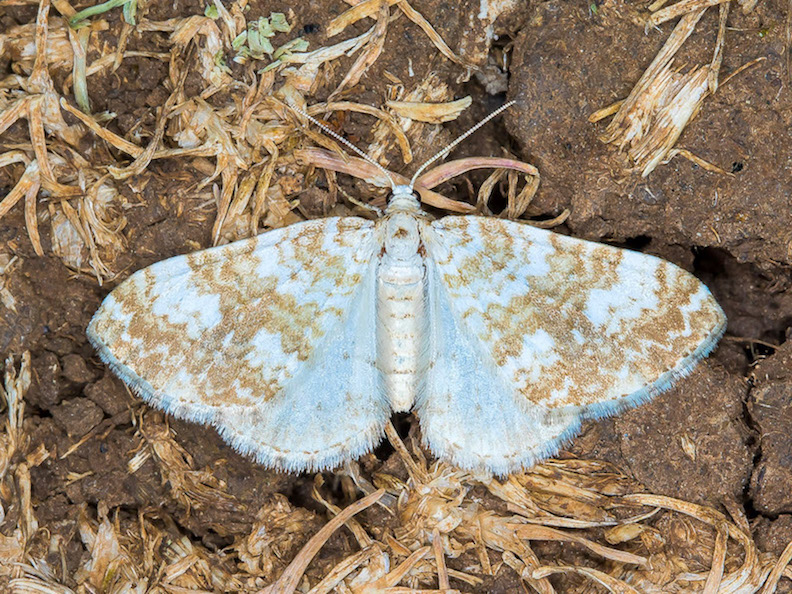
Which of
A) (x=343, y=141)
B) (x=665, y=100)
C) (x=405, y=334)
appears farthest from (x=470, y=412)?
(x=665, y=100)

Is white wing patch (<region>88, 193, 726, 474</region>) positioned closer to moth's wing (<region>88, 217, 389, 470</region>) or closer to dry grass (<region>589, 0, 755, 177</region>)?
moth's wing (<region>88, 217, 389, 470</region>)

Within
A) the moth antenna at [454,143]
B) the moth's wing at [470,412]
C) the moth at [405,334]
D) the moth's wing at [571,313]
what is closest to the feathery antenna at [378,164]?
the moth antenna at [454,143]

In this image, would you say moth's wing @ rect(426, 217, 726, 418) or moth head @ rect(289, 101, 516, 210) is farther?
moth head @ rect(289, 101, 516, 210)

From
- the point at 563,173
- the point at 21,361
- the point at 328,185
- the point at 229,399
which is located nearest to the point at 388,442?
the point at 229,399

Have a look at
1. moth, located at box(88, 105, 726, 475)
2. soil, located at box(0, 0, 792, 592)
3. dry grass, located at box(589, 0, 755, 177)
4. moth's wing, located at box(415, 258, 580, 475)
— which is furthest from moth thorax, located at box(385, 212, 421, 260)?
dry grass, located at box(589, 0, 755, 177)

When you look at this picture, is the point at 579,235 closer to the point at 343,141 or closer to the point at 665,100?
the point at 665,100
